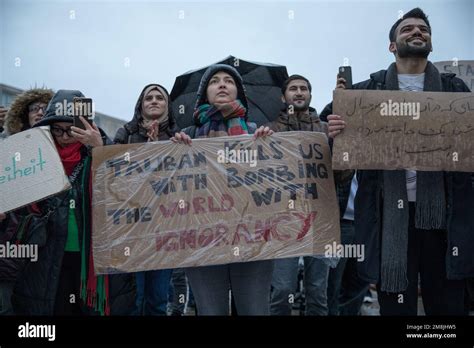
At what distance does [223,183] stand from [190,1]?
0.92 metres

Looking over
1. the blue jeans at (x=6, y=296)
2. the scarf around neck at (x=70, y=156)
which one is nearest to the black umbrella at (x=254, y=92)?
the scarf around neck at (x=70, y=156)

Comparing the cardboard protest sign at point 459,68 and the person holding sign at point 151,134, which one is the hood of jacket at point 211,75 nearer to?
the person holding sign at point 151,134

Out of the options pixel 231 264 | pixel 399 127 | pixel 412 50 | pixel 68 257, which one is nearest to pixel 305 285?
pixel 231 264

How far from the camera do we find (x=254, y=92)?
15.4 ft

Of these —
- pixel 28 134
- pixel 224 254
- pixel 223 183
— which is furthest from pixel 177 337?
pixel 28 134

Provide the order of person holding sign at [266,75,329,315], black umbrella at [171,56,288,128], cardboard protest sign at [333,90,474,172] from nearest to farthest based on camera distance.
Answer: cardboard protest sign at [333,90,474,172]
person holding sign at [266,75,329,315]
black umbrella at [171,56,288,128]

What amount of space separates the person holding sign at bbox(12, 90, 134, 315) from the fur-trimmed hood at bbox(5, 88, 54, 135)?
227 millimetres

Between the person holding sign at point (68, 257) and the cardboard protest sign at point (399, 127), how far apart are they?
50.6 inches

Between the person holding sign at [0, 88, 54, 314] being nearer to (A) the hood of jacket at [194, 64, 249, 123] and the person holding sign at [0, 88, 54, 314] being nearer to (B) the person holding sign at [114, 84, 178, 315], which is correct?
(B) the person holding sign at [114, 84, 178, 315]

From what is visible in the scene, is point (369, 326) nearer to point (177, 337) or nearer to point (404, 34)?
point (177, 337)

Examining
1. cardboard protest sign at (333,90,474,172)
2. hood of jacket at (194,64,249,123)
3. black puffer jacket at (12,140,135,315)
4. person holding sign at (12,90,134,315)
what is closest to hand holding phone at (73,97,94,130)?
person holding sign at (12,90,134,315)

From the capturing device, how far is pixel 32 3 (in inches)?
127

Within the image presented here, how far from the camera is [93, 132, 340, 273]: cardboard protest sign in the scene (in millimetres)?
3436

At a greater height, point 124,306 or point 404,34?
point 404,34
